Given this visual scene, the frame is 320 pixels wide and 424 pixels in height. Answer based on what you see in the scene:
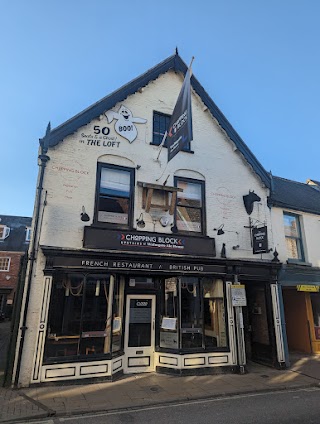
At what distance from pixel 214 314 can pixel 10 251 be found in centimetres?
2709

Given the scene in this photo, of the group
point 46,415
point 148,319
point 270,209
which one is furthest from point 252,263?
point 46,415

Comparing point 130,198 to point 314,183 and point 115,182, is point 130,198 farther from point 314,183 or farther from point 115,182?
point 314,183

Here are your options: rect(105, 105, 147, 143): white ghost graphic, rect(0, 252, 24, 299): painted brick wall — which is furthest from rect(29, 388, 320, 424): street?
rect(0, 252, 24, 299): painted brick wall

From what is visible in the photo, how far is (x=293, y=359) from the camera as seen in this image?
479 inches

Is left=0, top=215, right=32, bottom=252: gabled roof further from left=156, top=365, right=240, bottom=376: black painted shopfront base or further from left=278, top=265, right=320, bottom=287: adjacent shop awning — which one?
left=278, top=265, right=320, bottom=287: adjacent shop awning

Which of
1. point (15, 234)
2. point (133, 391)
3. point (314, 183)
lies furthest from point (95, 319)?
point (15, 234)

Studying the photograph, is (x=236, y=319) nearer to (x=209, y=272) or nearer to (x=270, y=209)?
(x=209, y=272)

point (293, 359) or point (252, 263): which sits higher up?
point (252, 263)

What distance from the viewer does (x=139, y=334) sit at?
9.83 m

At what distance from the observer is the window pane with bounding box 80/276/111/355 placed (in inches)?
345

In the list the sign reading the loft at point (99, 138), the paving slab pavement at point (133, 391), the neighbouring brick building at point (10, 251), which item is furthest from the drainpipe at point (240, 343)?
the neighbouring brick building at point (10, 251)

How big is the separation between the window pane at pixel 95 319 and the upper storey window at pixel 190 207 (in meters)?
3.47

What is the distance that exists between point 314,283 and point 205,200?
590 cm

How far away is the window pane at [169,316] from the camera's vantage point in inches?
384
